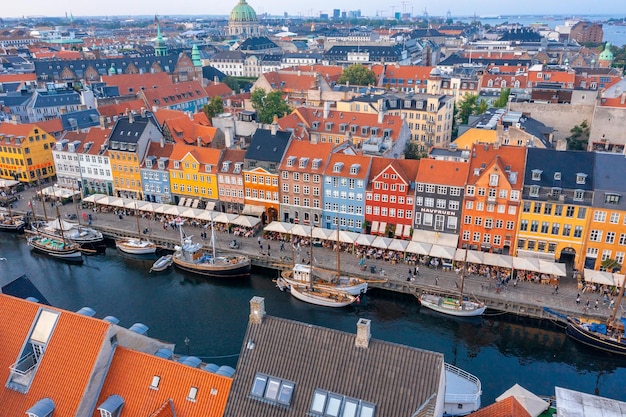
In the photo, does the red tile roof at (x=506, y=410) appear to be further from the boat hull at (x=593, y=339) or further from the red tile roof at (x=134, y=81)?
Result: the red tile roof at (x=134, y=81)

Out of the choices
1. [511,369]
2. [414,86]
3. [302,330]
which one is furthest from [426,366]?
[414,86]

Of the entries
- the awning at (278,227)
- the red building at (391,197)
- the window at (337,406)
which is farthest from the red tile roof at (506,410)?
the awning at (278,227)

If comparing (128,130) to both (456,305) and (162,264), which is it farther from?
(456,305)

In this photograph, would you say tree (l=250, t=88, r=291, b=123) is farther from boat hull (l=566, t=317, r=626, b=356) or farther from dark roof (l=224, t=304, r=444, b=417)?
dark roof (l=224, t=304, r=444, b=417)

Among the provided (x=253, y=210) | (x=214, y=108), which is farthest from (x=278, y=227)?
(x=214, y=108)

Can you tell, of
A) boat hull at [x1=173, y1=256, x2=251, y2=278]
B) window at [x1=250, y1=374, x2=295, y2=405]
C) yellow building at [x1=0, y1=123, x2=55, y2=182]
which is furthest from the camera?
yellow building at [x1=0, y1=123, x2=55, y2=182]

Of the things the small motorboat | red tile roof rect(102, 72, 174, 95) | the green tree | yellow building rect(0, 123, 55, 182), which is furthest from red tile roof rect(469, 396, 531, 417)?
red tile roof rect(102, 72, 174, 95)

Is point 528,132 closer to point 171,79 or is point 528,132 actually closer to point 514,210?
point 514,210
